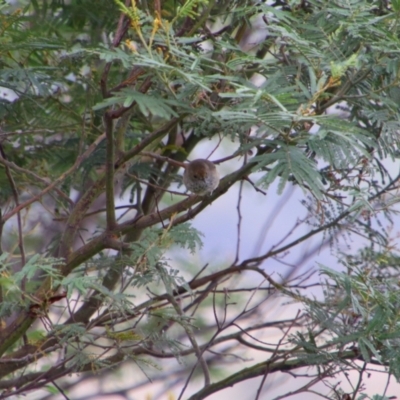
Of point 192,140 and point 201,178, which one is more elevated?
point 192,140

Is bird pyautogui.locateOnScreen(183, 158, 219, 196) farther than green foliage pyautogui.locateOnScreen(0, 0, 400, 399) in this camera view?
Yes

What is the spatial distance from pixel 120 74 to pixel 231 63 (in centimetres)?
54

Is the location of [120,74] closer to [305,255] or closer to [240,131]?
[240,131]

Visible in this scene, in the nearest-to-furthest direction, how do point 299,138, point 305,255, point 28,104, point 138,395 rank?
point 299,138 < point 28,104 < point 305,255 < point 138,395

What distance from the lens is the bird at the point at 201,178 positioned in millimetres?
962

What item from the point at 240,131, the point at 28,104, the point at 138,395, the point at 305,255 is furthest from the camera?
the point at 138,395

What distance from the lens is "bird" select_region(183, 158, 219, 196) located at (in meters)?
0.96

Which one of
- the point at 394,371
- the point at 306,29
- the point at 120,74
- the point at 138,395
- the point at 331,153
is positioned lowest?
the point at 394,371

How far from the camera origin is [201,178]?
0.96 m

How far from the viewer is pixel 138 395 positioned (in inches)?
84.0

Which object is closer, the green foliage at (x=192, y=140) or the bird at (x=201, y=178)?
the green foliage at (x=192, y=140)

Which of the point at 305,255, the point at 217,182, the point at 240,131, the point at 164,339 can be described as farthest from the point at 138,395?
the point at 240,131

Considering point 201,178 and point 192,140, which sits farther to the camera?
point 192,140

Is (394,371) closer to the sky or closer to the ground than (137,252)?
closer to the ground
